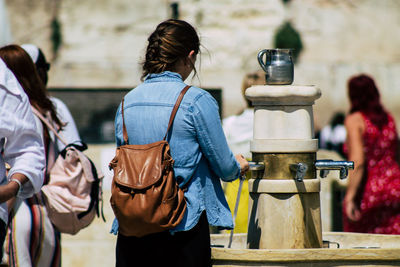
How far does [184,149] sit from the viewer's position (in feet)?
9.47

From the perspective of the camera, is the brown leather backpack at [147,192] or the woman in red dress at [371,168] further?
the woman in red dress at [371,168]

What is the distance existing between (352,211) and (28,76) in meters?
2.54

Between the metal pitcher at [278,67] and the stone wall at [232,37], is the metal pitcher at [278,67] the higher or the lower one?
the higher one

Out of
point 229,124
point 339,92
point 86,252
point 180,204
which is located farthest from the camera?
point 339,92

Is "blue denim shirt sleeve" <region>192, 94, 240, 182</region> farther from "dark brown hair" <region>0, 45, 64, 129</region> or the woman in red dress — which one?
the woman in red dress

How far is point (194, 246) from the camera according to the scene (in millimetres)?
2869

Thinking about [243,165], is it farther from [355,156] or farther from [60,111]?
[355,156]

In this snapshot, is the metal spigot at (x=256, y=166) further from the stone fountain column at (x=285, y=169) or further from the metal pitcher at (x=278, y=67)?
the metal pitcher at (x=278, y=67)

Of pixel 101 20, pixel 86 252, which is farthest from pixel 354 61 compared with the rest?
pixel 86 252

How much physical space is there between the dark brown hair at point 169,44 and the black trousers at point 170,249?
0.60m

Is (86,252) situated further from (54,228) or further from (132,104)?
(132,104)

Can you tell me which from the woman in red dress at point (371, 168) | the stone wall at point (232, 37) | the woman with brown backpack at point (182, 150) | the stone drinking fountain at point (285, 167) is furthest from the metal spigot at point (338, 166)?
the stone wall at point (232, 37)

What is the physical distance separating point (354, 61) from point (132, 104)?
21382mm

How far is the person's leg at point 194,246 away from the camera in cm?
285
